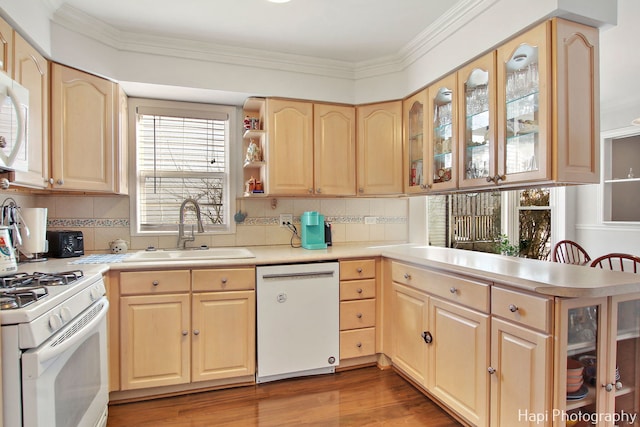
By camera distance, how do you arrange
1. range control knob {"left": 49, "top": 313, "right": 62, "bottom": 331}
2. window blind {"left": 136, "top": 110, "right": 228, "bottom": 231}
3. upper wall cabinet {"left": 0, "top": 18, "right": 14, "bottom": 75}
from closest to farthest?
range control knob {"left": 49, "top": 313, "right": 62, "bottom": 331}
upper wall cabinet {"left": 0, "top": 18, "right": 14, "bottom": 75}
window blind {"left": 136, "top": 110, "right": 228, "bottom": 231}

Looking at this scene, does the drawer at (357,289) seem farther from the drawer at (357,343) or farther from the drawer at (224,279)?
the drawer at (224,279)

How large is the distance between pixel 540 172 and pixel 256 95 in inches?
78.3

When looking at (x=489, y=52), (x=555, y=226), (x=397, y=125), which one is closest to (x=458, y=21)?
(x=489, y=52)

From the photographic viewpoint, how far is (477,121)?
214 centimetres

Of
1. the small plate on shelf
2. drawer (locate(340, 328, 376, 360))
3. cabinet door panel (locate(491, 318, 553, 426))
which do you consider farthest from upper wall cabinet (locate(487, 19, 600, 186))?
drawer (locate(340, 328, 376, 360))

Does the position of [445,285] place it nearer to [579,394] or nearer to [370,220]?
[579,394]

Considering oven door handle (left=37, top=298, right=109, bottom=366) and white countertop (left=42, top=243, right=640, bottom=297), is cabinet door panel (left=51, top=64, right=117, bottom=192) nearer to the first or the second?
white countertop (left=42, top=243, right=640, bottom=297)

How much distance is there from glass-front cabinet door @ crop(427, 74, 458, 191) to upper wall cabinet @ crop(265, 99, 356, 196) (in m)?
0.66

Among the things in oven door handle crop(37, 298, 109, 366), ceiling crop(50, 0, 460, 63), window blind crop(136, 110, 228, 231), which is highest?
ceiling crop(50, 0, 460, 63)

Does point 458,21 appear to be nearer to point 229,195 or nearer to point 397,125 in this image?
point 397,125

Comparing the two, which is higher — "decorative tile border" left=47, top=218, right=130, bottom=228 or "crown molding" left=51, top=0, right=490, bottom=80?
"crown molding" left=51, top=0, right=490, bottom=80

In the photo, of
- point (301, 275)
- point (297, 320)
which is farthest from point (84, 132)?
point (297, 320)

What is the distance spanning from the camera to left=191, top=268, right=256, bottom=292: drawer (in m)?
2.20

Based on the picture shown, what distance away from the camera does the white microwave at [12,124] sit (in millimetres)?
1393
